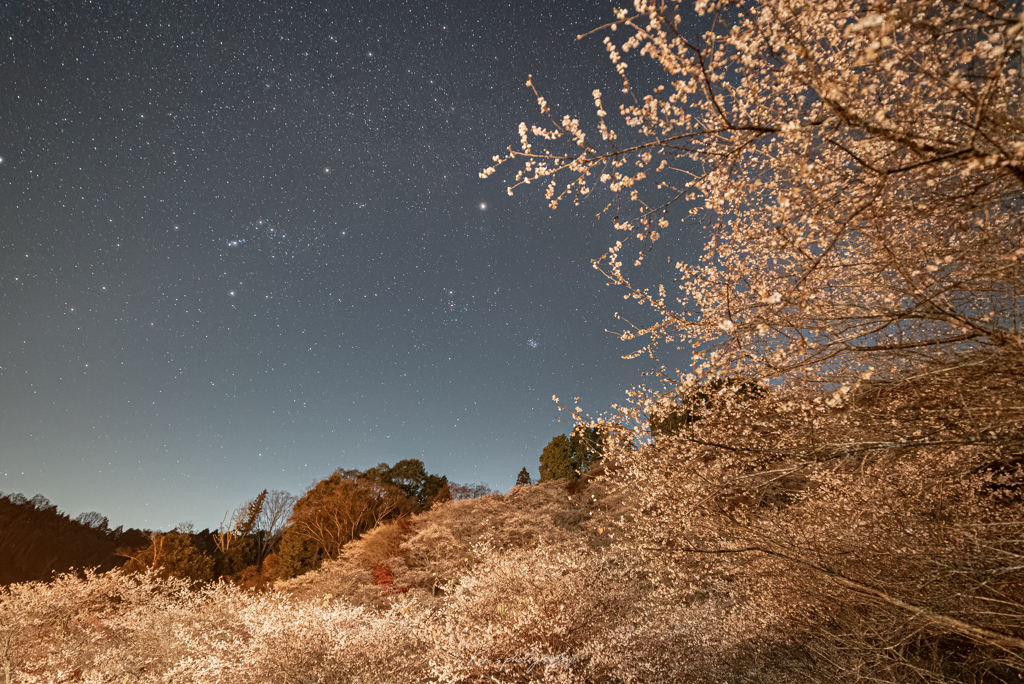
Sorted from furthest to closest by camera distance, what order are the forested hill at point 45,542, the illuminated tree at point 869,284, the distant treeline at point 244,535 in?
1. the forested hill at point 45,542
2. the distant treeline at point 244,535
3. the illuminated tree at point 869,284

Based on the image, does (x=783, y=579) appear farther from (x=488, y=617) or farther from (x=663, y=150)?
(x=663, y=150)

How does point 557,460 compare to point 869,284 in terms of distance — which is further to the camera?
point 557,460

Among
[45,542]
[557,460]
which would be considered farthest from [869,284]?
[45,542]

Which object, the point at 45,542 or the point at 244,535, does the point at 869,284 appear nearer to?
the point at 244,535

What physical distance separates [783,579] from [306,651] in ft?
26.9

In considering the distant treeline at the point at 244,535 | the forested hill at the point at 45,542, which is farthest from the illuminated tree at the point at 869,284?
the forested hill at the point at 45,542

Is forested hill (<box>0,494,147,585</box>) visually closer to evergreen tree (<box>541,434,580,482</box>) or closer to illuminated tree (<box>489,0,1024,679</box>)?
evergreen tree (<box>541,434,580,482</box>)

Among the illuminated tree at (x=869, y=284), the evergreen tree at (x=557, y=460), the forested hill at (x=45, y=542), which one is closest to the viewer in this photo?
the illuminated tree at (x=869, y=284)

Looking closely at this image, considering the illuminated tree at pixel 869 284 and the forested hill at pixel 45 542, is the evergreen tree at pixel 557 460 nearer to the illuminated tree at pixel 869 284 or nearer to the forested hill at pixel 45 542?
the illuminated tree at pixel 869 284

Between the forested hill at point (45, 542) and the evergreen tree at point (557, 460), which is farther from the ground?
the evergreen tree at point (557, 460)

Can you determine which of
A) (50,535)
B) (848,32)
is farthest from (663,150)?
(50,535)

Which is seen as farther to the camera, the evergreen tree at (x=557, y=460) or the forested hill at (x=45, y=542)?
the evergreen tree at (x=557, y=460)

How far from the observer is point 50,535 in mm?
32656

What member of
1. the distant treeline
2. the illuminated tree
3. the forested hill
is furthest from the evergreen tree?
the forested hill
